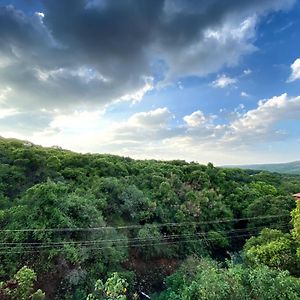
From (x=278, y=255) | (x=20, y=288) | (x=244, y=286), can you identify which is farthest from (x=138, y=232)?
(x=20, y=288)

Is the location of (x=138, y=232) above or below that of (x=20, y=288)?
above

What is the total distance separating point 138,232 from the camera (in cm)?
1925

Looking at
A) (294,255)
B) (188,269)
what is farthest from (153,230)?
(294,255)

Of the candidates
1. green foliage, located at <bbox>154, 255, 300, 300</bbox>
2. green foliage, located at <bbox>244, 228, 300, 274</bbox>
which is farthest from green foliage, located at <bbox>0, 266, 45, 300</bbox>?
green foliage, located at <bbox>244, 228, 300, 274</bbox>

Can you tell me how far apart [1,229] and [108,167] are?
11.0m

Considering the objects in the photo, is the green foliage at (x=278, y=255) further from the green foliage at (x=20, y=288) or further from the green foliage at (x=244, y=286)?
the green foliage at (x=20, y=288)

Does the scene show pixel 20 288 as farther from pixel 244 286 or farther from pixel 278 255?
pixel 278 255

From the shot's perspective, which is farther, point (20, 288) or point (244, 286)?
point (244, 286)

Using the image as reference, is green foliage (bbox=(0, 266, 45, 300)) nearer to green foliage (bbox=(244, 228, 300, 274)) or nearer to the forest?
the forest

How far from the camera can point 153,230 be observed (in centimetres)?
1953

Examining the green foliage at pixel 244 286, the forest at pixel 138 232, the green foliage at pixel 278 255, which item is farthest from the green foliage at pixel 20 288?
the green foliage at pixel 278 255

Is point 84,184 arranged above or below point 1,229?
above

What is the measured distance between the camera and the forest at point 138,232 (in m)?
12.5

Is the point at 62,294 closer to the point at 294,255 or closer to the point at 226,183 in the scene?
the point at 294,255
